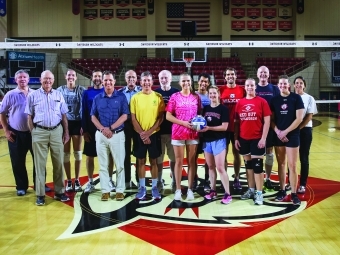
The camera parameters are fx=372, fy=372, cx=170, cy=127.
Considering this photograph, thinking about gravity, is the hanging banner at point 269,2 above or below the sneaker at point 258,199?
above

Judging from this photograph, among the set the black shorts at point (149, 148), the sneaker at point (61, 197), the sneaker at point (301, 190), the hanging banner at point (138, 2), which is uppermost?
the hanging banner at point (138, 2)

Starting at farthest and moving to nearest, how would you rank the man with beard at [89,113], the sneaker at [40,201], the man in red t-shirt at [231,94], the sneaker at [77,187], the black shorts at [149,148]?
the sneaker at [77,187] → the man with beard at [89,113] → the man in red t-shirt at [231,94] → the black shorts at [149,148] → the sneaker at [40,201]

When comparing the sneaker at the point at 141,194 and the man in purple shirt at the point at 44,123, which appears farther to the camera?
the sneaker at the point at 141,194

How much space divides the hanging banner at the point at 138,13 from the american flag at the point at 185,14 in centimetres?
131

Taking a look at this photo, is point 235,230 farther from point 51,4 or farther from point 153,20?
point 51,4

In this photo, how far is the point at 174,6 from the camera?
2030 centimetres

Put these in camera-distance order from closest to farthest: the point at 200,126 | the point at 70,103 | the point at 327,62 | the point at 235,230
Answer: the point at 235,230 → the point at 200,126 → the point at 70,103 → the point at 327,62

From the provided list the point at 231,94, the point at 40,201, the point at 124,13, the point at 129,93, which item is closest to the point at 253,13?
the point at 124,13

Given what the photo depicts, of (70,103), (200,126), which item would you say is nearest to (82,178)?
(70,103)

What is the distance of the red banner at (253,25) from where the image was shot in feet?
67.2

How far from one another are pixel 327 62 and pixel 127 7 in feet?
36.4

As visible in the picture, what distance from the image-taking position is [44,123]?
4.73 metres

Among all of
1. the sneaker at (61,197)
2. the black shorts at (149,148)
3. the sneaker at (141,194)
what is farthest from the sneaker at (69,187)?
the black shorts at (149,148)

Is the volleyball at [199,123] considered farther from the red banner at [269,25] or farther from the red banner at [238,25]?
the red banner at [269,25]
